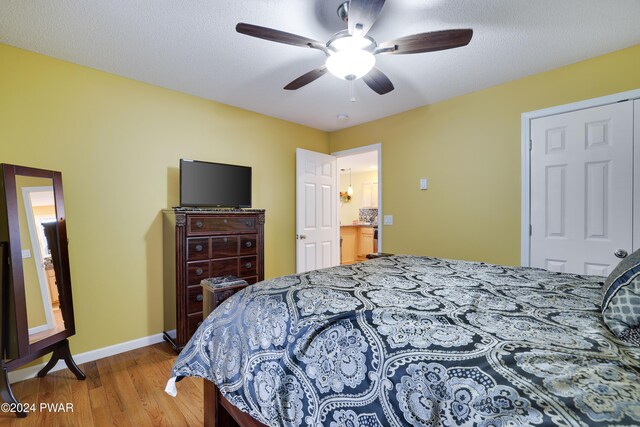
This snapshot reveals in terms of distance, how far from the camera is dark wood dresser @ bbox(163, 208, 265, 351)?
99.1 inches

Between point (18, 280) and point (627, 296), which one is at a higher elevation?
point (627, 296)

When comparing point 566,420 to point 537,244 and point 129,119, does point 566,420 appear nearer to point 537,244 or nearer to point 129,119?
point 537,244

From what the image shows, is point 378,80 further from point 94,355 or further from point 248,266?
point 94,355

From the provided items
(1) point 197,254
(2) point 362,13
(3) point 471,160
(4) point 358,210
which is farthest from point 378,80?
(4) point 358,210

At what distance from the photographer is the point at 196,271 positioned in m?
2.58

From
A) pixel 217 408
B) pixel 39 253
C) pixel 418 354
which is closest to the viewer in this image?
pixel 418 354

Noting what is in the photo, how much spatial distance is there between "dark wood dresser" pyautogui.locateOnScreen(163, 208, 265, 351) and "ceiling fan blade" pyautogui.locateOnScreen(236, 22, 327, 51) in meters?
1.55

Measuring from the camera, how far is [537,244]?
8.54 ft

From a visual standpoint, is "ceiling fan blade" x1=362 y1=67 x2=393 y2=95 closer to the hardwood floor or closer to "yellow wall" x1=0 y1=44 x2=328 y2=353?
"yellow wall" x1=0 y1=44 x2=328 y2=353

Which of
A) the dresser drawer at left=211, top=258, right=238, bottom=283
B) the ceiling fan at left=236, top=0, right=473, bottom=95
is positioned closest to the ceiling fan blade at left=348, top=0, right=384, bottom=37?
the ceiling fan at left=236, top=0, right=473, bottom=95

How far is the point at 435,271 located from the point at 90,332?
108 inches

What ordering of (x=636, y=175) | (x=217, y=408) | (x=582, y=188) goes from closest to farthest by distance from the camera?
(x=217, y=408), (x=636, y=175), (x=582, y=188)

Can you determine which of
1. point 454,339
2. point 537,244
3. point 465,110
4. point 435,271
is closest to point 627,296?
point 454,339

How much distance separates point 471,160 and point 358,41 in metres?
1.93
